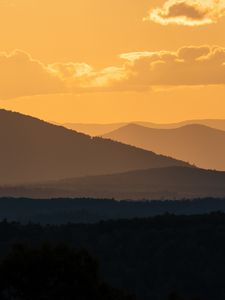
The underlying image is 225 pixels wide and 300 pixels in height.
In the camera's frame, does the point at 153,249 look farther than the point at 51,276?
Yes

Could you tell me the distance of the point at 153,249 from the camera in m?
96.1

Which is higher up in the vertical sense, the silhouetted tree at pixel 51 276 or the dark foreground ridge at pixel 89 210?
the dark foreground ridge at pixel 89 210

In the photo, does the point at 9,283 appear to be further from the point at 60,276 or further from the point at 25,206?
the point at 25,206

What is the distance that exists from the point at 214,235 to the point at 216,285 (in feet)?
33.0

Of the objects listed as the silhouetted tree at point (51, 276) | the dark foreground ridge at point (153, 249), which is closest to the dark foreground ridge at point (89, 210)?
the dark foreground ridge at point (153, 249)

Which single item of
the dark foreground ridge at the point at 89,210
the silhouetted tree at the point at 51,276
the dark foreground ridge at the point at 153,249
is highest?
the dark foreground ridge at the point at 89,210

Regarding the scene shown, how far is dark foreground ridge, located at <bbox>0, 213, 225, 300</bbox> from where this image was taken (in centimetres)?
8900

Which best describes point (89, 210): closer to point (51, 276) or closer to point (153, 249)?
point (153, 249)

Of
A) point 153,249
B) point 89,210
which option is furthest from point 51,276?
point 89,210

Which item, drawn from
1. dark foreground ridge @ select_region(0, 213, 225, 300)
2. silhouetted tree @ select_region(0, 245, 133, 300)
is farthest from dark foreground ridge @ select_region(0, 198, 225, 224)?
silhouetted tree @ select_region(0, 245, 133, 300)

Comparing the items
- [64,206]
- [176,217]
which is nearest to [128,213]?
[64,206]

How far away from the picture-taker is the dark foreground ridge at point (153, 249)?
3504 inches

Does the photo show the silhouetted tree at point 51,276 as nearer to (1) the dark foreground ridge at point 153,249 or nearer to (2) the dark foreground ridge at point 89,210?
(1) the dark foreground ridge at point 153,249

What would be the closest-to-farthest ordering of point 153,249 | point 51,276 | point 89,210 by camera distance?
point 51,276
point 153,249
point 89,210
